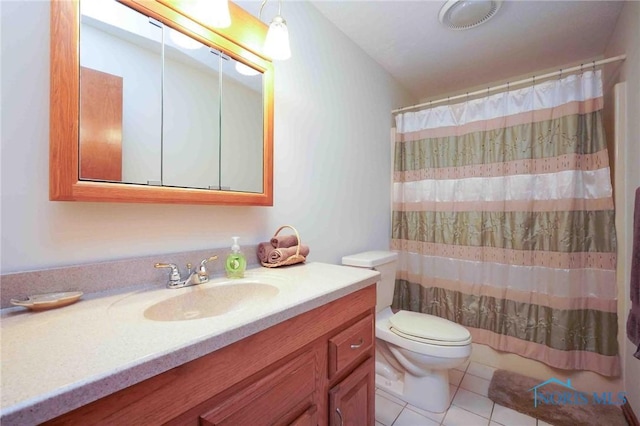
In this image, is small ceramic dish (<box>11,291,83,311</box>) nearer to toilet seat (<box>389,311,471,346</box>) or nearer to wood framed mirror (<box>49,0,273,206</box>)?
wood framed mirror (<box>49,0,273,206</box>)

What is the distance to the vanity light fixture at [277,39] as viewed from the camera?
1131 mm

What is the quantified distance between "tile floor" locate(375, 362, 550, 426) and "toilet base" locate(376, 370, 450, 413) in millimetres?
28

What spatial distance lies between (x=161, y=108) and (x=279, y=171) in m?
0.57

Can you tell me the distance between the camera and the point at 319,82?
1601mm

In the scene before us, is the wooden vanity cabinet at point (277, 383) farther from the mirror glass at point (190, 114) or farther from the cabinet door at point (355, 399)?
the mirror glass at point (190, 114)

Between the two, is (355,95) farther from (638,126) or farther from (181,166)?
(638,126)

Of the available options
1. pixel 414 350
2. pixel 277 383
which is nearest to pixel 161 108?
pixel 277 383

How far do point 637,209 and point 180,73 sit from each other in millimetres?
1998

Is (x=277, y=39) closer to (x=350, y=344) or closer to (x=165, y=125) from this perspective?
(x=165, y=125)

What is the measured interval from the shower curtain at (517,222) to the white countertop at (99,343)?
1.53m

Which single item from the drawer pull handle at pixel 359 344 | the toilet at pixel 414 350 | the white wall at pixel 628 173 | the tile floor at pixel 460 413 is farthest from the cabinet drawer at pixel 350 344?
the white wall at pixel 628 173

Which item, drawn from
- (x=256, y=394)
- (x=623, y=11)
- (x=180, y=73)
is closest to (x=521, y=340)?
(x=256, y=394)

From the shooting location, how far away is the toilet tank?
1.63m

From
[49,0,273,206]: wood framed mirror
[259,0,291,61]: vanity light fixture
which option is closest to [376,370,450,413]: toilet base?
[49,0,273,206]: wood framed mirror
